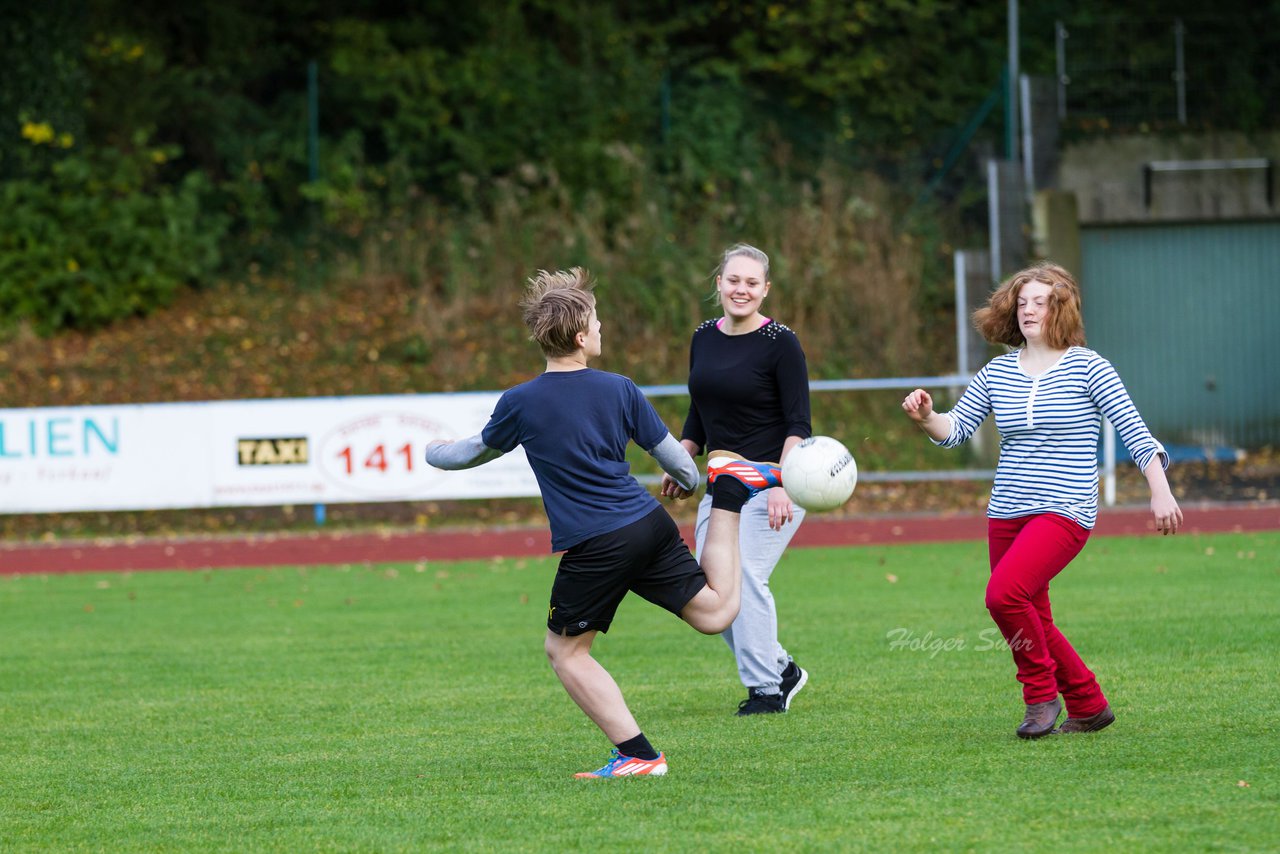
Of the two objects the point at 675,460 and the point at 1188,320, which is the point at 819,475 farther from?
the point at 1188,320

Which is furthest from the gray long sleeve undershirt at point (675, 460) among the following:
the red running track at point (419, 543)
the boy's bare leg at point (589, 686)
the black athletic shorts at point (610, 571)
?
the red running track at point (419, 543)

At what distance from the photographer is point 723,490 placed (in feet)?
21.0

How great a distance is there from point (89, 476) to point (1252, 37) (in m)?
18.8

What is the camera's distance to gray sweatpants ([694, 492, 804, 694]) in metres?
7.31

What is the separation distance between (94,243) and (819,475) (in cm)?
2022

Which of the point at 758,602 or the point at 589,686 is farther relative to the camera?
the point at 758,602

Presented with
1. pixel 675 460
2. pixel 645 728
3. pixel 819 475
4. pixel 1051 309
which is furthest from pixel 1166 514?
pixel 645 728

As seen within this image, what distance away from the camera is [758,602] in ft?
24.2

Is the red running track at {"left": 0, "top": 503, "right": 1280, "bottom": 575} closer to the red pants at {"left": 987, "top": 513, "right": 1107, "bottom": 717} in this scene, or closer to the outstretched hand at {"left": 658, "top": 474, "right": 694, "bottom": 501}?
the outstretched hand at {"left": 658, "top": 474, "right": 694, "bottom": 501}

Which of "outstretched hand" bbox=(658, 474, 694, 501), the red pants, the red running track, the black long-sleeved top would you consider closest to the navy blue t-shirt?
"outstretched hand" bbox=(658, 474, 694, 501)

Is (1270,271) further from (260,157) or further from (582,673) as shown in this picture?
(582,673)

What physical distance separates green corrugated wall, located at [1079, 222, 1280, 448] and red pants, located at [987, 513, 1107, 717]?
1879 cm

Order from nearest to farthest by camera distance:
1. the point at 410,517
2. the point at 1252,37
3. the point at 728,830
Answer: the point at 728,830 → the point at 410,517 → the point at 1252,37

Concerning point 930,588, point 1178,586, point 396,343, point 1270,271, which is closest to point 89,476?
point 396,343
